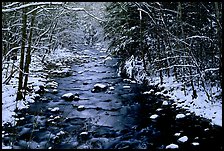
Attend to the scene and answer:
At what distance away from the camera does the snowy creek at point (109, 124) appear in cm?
970

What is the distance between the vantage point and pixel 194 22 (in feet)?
54.9

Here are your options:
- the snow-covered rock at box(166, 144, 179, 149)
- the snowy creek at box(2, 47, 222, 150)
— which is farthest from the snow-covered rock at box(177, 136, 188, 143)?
the snow-covered rock at box(166, 144, 179, 149)

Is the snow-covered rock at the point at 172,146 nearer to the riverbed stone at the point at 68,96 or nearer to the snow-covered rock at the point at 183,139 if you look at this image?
the snow-covered rock at the point at 183,139

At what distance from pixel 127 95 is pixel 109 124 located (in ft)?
16.3

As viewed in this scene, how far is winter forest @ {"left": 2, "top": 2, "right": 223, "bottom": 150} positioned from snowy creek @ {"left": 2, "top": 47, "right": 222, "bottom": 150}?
4 centimetres

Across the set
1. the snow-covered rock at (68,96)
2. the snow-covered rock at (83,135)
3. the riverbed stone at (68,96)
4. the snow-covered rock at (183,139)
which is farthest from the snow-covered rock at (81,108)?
the snow-covered rock at (183,139)

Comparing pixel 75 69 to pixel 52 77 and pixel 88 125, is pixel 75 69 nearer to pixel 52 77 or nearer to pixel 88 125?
pixel 52 77

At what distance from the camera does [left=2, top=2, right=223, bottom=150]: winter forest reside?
32.4ft

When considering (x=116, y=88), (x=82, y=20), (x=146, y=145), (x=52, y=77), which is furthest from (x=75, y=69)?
(x=82, y=20)

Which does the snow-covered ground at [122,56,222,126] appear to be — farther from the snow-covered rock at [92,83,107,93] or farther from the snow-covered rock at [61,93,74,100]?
the snow-covered rock at [61,93,74,100]

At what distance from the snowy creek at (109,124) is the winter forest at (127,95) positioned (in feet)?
0.12

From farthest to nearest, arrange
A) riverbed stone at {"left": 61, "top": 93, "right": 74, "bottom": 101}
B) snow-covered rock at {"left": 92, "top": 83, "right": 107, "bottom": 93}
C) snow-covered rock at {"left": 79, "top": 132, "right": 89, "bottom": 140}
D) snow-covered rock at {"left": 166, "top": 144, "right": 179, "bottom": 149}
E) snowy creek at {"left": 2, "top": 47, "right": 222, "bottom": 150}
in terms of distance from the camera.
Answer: snow-covered rock at {"left": 92, "top": 83, "right": 107, "bottom": 93} < riverbed stone at {"left": 61, "top": 93, "right": 74, "bottom": 101} < snow-covered rock at {"left": 79, "top": 132, "right": 89, "bottom": 140} < snowy creek at {"left": 2, "top": 47, "right": 222, "bottom": 150} < snow-covered rock at {"left": 166, "top": 144, "right": 179, "bottom": 149}

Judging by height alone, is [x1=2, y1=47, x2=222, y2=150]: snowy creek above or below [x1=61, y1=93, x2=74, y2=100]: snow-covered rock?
below

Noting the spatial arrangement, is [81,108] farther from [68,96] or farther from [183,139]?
[183,139]
